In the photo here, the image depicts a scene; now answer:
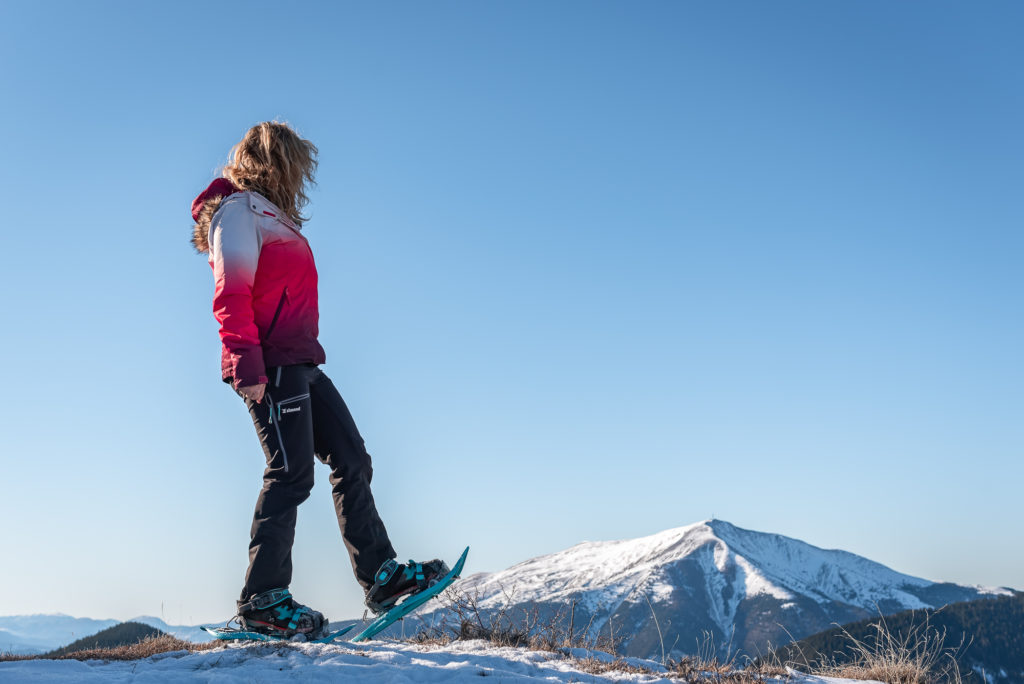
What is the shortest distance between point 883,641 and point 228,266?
5928 millimetres

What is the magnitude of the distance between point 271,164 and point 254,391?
1.77 m

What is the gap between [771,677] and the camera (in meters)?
5.35

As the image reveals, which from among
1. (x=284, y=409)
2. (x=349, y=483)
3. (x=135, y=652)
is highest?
(x=284, y=409)

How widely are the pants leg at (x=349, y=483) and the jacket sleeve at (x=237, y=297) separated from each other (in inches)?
23.9

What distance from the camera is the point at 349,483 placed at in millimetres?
5879

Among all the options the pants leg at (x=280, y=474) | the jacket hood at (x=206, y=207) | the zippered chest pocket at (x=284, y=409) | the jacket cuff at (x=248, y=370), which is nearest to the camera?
the jacket cuff at (x=248, y=370)

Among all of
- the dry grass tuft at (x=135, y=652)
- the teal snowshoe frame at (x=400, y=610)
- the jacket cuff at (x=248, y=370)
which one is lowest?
the dry grass tuft at (x=135, y=652)

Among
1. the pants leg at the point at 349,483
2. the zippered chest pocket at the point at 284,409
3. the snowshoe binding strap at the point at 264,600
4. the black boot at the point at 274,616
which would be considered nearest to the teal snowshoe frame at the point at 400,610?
the pants leg at the point at 349,483

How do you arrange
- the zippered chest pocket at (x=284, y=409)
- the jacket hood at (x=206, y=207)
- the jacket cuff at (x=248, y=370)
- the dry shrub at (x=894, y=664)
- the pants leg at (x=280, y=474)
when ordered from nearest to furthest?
the jacket cuff at (x=248, y=370)
the pants leg at (x=280, y=474)
the zippered chest pocket at (x=284, y=409)
the dry shrub at (x=894, y=664)
the jacket hood at (x=206, y=207)

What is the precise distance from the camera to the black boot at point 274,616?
534 cm

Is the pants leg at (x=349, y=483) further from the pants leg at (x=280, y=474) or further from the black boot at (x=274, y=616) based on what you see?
the black boot at (x=274, y=616)

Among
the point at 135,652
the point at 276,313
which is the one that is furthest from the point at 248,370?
the point at 135,652

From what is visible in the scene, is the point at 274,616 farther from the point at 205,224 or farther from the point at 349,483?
the point at 205,224

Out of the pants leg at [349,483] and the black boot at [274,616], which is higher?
the pants leg at [349,483]
